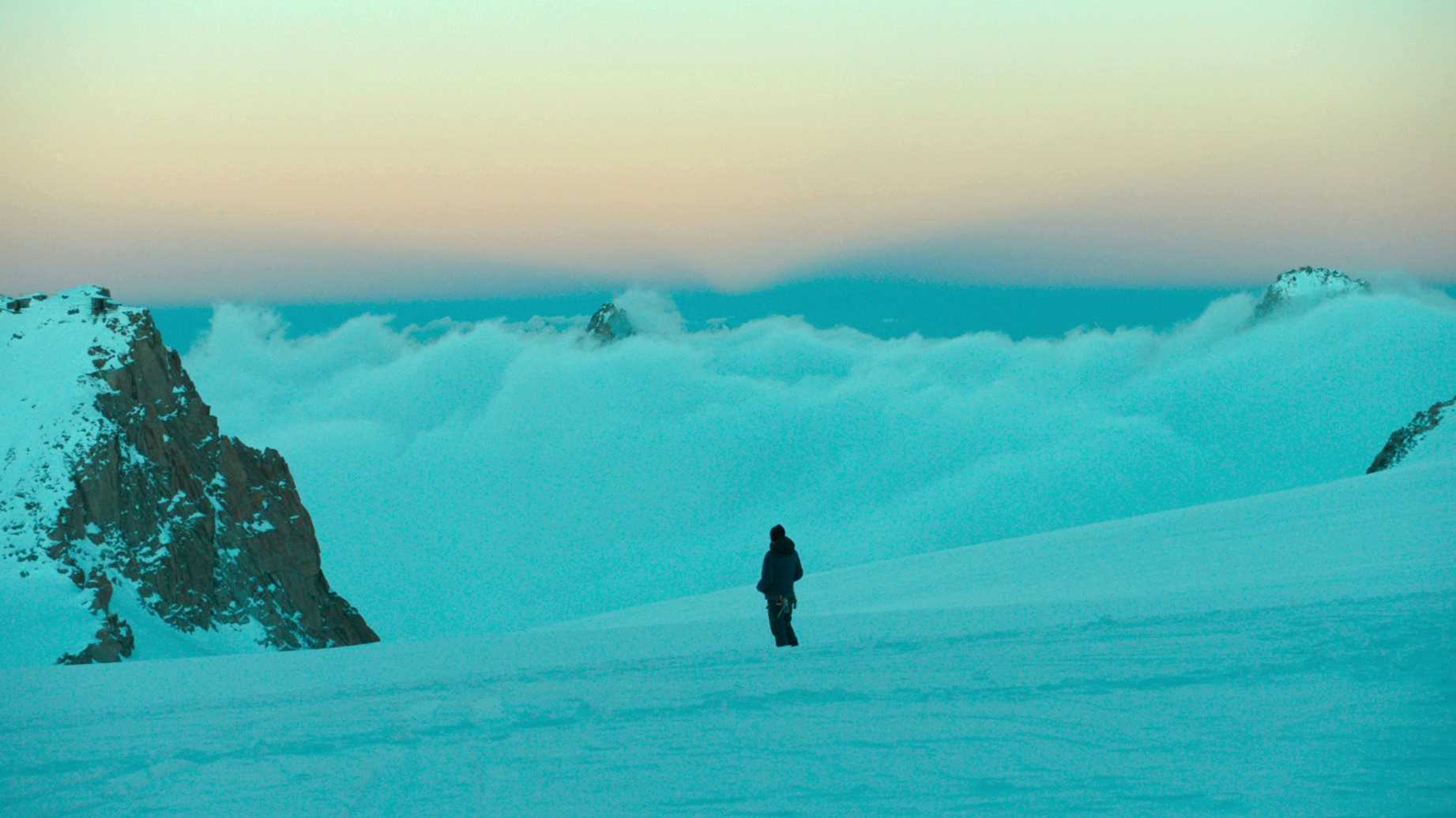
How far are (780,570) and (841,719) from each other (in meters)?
6.85

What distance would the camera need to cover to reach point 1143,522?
3312 centimetres

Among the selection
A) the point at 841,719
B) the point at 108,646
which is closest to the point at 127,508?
the point at 108,646

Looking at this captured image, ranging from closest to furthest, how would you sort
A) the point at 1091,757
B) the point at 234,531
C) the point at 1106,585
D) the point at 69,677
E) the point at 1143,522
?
the point at 1091,757 → the point at 69,677 → the point at 1106,585 → the point at 1143,522 → the point at 234,531

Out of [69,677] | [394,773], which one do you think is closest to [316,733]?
[394,773]

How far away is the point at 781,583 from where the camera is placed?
1747 cm

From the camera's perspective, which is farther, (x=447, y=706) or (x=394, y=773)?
(x=447, y=706)

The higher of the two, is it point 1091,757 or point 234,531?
point 234,531

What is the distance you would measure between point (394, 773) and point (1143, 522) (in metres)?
26.3

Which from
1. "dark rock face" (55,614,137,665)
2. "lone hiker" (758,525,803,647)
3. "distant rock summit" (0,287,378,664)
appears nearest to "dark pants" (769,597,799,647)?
"lone hiker" (758,525,803,647)

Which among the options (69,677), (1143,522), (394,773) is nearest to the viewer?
(394,773)

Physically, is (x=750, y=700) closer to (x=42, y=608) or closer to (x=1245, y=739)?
(x=1245, y=739)

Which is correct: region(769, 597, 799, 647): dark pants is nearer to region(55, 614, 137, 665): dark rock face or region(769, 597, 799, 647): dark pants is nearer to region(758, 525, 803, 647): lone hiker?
region(758, 525, 803, 647): lone hiker

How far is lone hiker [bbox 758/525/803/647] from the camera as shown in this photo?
56.3 feet

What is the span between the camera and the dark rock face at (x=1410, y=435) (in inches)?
3408
